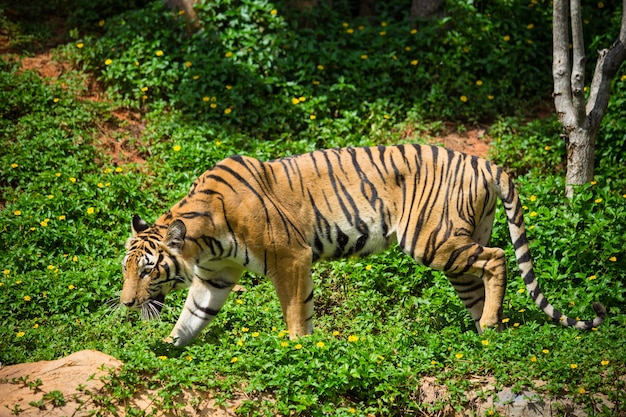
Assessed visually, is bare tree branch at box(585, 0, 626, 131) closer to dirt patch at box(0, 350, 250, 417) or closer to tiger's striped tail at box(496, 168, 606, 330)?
tiger's striped tail at box(496, 168, 606, 330)

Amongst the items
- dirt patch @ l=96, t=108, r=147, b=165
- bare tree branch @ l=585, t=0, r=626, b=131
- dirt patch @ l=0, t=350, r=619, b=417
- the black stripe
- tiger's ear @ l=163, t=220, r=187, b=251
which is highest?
bare tree branch @ l=585, t=0, r=626, b=131

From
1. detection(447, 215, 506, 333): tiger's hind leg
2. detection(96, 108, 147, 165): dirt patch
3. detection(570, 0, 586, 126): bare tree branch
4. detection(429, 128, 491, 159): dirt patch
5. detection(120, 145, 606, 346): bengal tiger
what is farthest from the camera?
detection(429, 128, 491, 159): dirt patch

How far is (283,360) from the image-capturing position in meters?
5.36

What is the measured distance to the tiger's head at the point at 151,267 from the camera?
5566mm

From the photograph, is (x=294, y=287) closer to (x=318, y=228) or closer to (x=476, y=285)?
(x=318, y=228)

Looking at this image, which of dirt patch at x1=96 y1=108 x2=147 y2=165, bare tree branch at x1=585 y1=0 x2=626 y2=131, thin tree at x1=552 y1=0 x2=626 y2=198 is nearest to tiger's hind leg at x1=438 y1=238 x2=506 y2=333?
thin tree at x1=552 y1=0 x2=626 y2=198

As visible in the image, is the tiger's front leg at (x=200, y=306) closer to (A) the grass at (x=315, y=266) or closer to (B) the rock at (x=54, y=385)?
(A) the grass at (x=315, y=266)

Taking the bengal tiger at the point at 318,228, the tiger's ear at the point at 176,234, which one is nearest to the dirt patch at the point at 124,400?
the bengal tiger at the point at 318,228

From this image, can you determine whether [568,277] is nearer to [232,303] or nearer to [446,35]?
[232,303]

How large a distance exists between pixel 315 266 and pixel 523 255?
2090 mm

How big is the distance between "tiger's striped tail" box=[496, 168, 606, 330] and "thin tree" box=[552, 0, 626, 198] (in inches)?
68.7

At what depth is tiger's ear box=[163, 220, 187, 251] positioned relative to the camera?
5.54m

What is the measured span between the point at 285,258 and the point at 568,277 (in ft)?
8.34

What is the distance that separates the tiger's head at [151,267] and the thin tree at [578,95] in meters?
3.89
